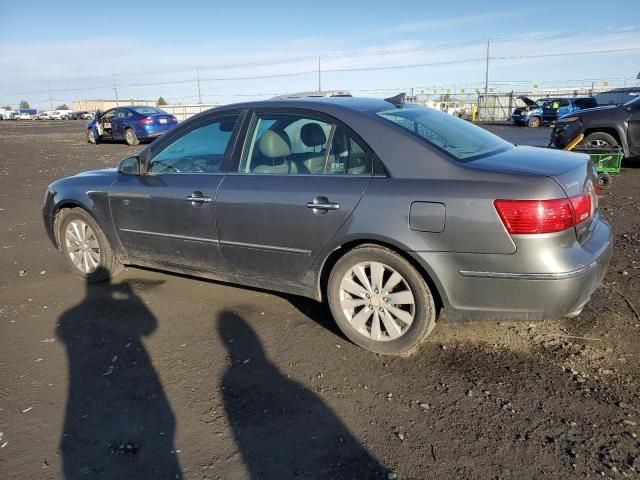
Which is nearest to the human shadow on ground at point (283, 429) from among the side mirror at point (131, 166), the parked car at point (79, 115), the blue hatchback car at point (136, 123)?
the side mirror at point (131, 166)

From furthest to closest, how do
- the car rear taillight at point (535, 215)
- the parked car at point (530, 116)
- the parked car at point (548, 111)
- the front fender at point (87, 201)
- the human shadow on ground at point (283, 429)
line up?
1. the parked car at point (530, 116)
2. the parked car at point (548, 111)
3. the front fender at point (87, 201)
4. the car rear taillight at point (535, 215)
5. the human shadow on ground at point (283, 429)

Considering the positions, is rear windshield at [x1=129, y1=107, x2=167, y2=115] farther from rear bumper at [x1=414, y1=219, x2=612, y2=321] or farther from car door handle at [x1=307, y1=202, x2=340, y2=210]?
rear bumper at [x1=414, y1=219, x2=612, y2=321]

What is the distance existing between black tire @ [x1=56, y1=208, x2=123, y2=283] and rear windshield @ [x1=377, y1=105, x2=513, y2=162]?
292cm

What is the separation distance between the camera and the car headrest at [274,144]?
12.4 ft

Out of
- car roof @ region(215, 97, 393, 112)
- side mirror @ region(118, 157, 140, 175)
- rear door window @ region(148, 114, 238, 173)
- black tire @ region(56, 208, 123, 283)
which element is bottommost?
black tire @ region(56, 208, 123, 283)

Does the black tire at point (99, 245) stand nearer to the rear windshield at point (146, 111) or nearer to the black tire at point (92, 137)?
the rear windshield at point (146, 111)

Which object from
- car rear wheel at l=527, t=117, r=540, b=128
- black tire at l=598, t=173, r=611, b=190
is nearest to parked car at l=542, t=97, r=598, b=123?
car rear wheel at l=527, t=117, r=540, b=128

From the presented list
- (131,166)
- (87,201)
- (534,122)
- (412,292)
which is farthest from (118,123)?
(534,122)

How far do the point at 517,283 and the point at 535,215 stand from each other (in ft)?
1.33

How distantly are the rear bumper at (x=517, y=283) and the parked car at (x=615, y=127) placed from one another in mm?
8035

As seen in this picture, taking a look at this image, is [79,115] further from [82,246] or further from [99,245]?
[99,245]

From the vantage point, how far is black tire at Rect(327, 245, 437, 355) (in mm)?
3184

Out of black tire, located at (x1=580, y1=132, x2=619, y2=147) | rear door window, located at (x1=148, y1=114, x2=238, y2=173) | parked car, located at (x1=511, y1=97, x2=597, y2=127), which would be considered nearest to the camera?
rear door window, located at (x1=148, y1=114, x2=238, y2=173)

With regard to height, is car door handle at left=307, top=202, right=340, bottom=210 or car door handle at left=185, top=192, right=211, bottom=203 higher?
car door handle at left=307, top=202, right=340, bottom=210
